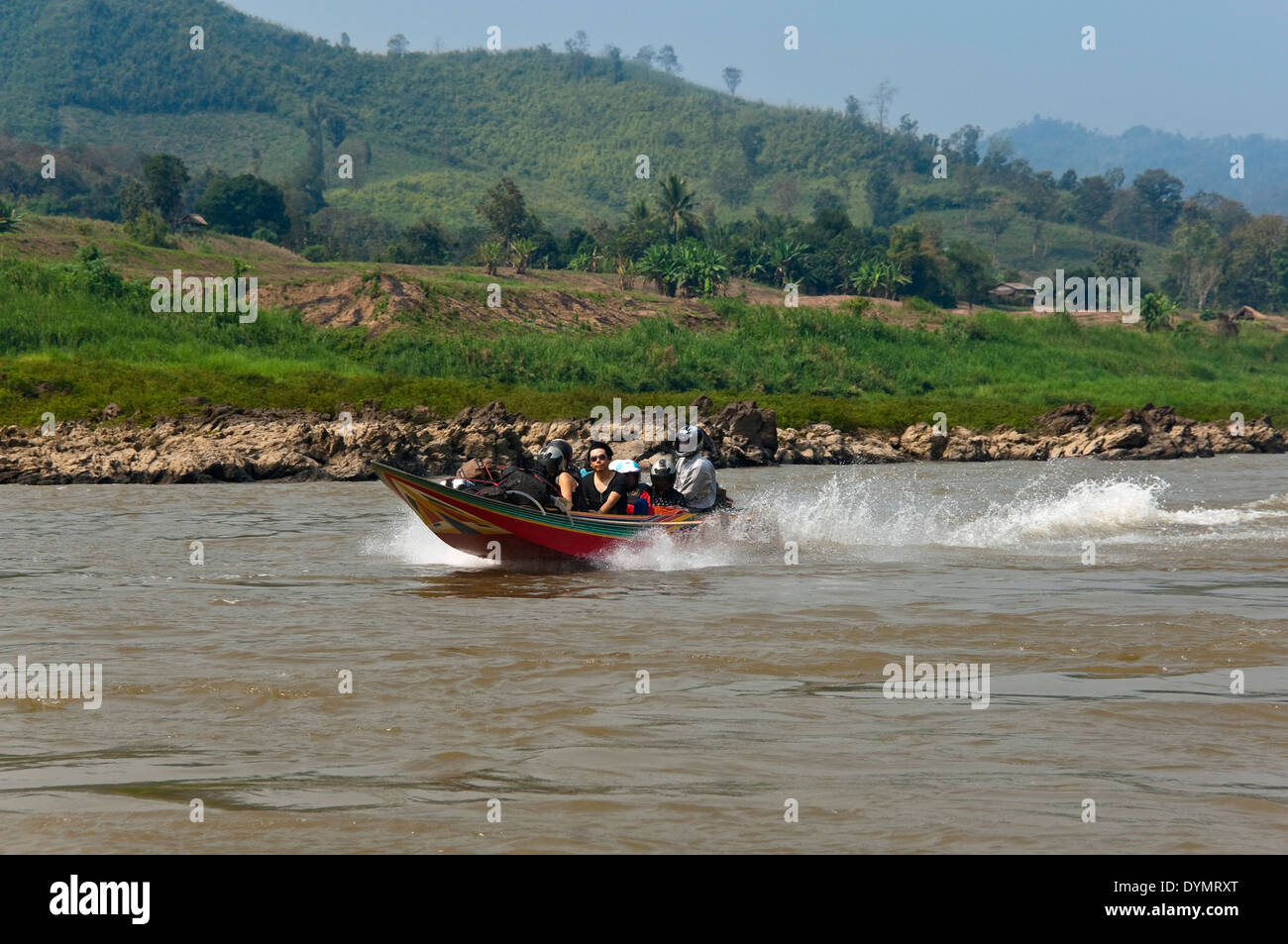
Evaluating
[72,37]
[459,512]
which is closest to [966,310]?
[459,512]

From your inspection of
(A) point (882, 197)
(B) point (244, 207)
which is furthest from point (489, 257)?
(A) point (882, 197)

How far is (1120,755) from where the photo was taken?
690 cm

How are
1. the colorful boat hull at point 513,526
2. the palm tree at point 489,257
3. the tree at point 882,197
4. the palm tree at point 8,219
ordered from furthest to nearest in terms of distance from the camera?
the tree at point 882,197
the palm tree at point 489,257
the palm tree at point 8,219
the colorful boat hull at point 513,526

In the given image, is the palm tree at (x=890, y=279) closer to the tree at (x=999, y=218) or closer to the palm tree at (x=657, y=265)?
the palm tree at (x=657, y=265)

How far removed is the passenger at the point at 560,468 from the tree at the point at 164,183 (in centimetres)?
6914

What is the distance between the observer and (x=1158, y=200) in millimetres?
152375

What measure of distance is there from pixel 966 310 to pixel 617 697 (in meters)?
84.2

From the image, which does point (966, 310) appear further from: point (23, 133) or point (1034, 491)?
point (23, 133)

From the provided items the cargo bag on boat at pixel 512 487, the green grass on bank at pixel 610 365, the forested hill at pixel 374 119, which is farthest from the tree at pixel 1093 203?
the cargo bag on boat at pixel 512 487

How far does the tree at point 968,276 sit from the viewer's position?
9164 centimetres

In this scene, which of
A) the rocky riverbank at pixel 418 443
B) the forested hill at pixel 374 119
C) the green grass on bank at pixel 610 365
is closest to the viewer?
the rocky riverbank at pixel 418 443

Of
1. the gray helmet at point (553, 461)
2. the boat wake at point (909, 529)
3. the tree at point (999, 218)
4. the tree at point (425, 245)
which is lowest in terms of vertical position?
the boat wake at point (909, 529)

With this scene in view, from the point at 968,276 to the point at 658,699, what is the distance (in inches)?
3459

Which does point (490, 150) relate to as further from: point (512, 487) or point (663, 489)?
point (512, 487)
